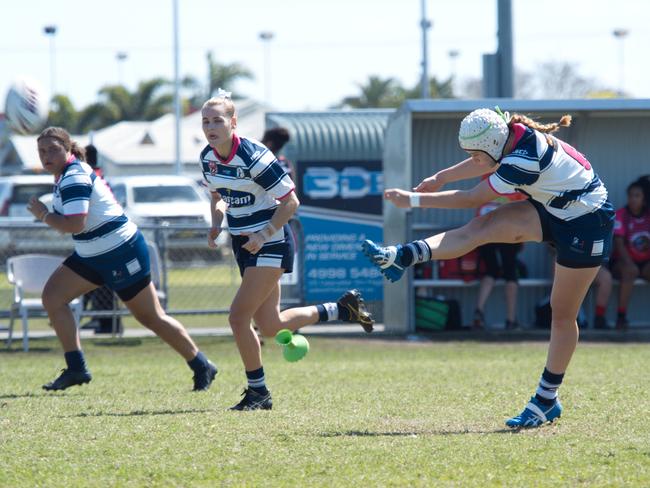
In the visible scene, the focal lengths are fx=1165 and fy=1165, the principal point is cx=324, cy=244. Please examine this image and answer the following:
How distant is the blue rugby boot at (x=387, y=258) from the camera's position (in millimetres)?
6789

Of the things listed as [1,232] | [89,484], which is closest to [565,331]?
[89,484]

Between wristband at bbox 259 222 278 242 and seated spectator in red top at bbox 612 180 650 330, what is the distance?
8.06 metres

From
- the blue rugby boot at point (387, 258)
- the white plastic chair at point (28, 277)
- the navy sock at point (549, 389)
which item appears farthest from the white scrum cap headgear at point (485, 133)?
the white plastic chair at point (28, 277)

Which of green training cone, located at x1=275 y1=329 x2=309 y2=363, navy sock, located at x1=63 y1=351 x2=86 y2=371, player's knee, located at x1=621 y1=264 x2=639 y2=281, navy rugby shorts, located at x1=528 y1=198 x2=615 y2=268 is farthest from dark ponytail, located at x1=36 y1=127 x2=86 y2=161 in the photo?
player's knee, located at x1=621 y1=264 x2=639 y2=281

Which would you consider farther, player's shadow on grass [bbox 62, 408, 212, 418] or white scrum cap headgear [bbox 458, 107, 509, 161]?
player's shadow on grass [bbox 62, 408, 212, 418]

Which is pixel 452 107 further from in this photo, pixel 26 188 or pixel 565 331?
pixel 26 188

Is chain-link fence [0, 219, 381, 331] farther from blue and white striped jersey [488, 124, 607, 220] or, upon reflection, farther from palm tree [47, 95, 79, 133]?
palm tree [47, 95, 79, 133]

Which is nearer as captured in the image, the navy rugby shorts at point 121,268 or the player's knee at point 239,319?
the player's knee at point 239,319

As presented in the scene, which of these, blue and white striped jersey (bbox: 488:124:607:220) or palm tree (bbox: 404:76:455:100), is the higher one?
palm tree (bbox: 404:76:455:100)

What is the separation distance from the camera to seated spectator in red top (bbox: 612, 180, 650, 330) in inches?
577

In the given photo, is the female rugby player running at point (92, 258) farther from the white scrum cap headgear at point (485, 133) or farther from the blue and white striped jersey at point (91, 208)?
the white scrum cap headgear at point (485, 133)

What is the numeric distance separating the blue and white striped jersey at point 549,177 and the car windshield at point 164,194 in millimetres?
19140

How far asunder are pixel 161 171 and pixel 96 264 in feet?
127

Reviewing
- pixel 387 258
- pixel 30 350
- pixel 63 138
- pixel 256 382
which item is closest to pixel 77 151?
pixel 63 138
